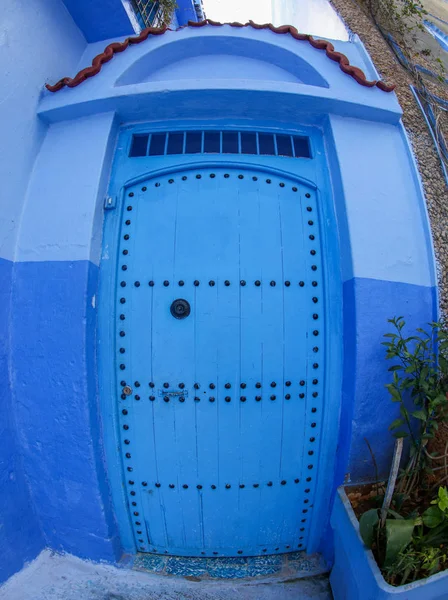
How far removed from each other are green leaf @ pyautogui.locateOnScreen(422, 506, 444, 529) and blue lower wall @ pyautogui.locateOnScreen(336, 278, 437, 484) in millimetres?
458

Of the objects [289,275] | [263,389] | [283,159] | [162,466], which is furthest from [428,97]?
[162,466]

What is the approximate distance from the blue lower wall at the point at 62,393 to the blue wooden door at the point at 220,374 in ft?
0.60

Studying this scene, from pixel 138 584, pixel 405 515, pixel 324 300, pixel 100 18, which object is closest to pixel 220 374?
pixel 324 300

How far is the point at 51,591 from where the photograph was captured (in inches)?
83.0

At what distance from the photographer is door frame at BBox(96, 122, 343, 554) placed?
216cm

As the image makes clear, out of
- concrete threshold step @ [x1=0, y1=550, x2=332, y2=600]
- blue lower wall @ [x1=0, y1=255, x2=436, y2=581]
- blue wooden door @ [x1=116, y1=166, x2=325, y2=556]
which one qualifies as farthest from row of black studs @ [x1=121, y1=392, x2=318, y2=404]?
concrete threshold step @ [x1=0, y1=550, x2=332, y2=600]

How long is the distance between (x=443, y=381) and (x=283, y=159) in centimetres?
164

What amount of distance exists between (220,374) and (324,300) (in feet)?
2.51

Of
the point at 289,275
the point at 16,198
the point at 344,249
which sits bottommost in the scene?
the point at 289,275

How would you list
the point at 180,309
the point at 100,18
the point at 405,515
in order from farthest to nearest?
the point at 100,18, the point at 180,309, the point at 405,515

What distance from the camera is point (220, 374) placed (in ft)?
7.06

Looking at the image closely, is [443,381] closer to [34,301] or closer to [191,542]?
[191,542]

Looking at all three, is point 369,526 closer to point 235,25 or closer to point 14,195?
point 14,195

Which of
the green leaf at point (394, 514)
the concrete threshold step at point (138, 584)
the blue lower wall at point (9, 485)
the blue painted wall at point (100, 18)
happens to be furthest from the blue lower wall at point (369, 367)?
the blue painted wall at point (100, 18)
